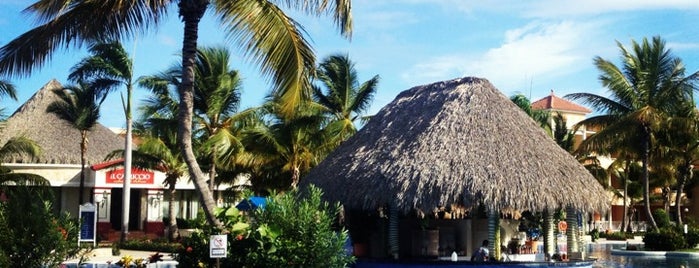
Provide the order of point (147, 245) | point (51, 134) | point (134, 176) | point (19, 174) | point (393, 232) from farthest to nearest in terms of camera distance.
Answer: point (51, 134), point (134, 176), point (147, 245), point (19, 174), point (393, 232)

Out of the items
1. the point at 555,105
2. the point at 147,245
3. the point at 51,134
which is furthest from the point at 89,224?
the point at 555,105

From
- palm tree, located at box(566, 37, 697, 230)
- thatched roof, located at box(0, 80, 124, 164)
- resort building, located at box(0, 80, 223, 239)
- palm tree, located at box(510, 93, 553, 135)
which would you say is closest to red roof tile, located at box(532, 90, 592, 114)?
palm tree, located at box(510, 93, 553, 135)

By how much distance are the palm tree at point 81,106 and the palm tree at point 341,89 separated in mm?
8280

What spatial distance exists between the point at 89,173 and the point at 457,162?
70.9 ft

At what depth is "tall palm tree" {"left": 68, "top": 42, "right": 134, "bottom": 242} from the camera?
28.8 metres

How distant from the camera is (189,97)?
46.8 feet

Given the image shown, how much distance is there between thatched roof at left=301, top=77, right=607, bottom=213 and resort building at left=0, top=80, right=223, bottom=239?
16.6 m

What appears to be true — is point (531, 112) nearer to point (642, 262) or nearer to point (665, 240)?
point (665, 240)

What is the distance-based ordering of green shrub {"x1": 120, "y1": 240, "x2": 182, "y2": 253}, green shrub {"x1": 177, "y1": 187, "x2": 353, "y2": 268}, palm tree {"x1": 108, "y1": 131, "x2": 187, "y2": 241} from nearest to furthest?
1. green shrub {"x1": 177, "y1": 187, "x2": 353, "y2": 268}
2. green shrub {"x1": 120, "y1": 240, "x2": 182, "y2": 253}
3. palm tree {"x1": 108, "y1": 131, "x2": 187, "y2": 241}

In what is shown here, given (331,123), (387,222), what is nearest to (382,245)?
(387,222)

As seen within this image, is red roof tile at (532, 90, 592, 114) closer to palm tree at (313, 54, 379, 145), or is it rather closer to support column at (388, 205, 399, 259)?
palm tree at (313, 54, 379, 145)

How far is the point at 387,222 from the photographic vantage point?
67.4ft

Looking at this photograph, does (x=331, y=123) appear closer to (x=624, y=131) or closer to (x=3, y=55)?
(x=624, y=131)

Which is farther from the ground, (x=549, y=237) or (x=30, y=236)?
(x=30, y=236)
